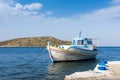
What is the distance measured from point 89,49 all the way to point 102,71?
30.4 metres

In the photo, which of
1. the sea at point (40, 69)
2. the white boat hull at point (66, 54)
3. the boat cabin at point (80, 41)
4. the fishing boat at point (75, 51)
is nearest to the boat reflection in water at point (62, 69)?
the sea at point (40, 69)

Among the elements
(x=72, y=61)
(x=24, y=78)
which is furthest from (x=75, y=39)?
(x=24, y=78)

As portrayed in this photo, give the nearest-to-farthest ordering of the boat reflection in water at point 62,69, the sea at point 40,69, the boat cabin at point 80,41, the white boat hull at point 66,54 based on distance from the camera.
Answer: the sea at point 40,69 < the boat reflection in water at point 62,69 < the white boat hull at point 66,54 < the boat cabin at point 80,41

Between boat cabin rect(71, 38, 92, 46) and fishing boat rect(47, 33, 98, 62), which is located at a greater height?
boat cabin rect(71, 38, 92, 46)

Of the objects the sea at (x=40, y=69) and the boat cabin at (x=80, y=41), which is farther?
the boat cabin at (x=80, y=41)

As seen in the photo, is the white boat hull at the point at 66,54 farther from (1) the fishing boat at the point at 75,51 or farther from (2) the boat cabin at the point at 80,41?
(2) the boat cabin at the point at 80,41

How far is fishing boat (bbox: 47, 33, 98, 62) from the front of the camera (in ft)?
149

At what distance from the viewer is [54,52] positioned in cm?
4528

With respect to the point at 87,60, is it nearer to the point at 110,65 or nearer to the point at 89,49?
the point at 89,49

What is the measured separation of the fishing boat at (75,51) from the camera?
45500 millimetres

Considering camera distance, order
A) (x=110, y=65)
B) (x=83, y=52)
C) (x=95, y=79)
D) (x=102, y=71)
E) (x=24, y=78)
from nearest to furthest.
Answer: (x=95, y=79), (x=102, y=71), (x=110, y=65), (x=24, y=78), (x=83, y=52)

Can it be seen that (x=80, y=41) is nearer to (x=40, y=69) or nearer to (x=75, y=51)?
(x=75, y=51)

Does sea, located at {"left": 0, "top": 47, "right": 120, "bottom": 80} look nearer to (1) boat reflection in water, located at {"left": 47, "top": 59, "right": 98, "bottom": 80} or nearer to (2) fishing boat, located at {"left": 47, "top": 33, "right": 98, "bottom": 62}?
(1) boat reflection in water, located at {"left": 47, "top": 59, "right": 98, "bottom": 80}

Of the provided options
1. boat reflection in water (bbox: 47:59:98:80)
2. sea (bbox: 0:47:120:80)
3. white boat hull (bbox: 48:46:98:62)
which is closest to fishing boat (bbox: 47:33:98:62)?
white boat hull (bbox: 48:46:98:62)
